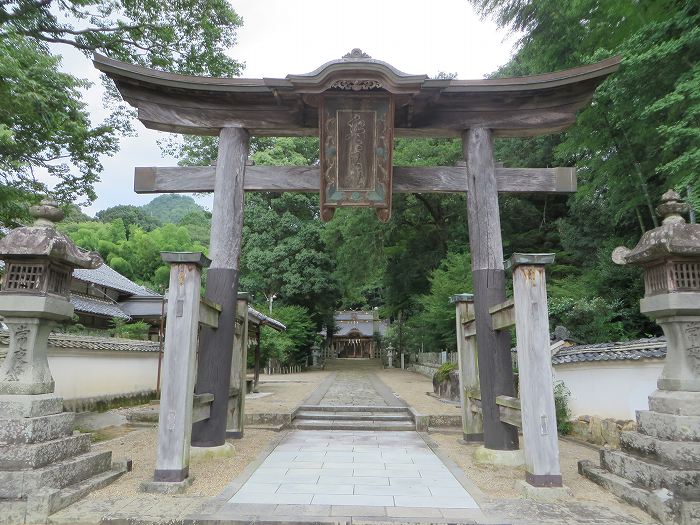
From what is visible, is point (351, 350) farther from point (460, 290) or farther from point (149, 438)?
point (149, 438)

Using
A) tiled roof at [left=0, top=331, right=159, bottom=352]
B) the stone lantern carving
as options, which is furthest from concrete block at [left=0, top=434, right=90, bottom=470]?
tiled roof at [left=0, top=331, right=159, bottom=352]

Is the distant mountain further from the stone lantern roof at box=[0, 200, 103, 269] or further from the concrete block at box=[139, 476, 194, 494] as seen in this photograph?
the concrete block at box=[139, 476, 194, 494]

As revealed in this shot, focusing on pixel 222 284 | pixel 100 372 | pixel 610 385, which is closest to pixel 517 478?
pixel 610 385

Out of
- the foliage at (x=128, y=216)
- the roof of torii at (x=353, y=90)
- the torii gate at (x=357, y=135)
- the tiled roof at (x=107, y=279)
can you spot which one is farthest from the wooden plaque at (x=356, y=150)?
the foliage at (x=128, y=216)

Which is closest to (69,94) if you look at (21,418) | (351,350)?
(21,418)

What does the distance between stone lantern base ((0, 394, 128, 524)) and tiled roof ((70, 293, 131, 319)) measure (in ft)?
47.5

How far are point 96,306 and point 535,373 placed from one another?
19293 mm

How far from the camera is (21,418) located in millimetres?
4102

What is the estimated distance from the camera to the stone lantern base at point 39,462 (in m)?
3.79

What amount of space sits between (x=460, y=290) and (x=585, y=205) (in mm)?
5916

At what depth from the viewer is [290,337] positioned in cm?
2448

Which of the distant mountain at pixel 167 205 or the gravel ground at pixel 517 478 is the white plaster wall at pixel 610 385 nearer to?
the gravel ground at pixel 517 478

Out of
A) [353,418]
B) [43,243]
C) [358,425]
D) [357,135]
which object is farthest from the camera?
[353,418]

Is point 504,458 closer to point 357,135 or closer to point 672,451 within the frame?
point 672,451
